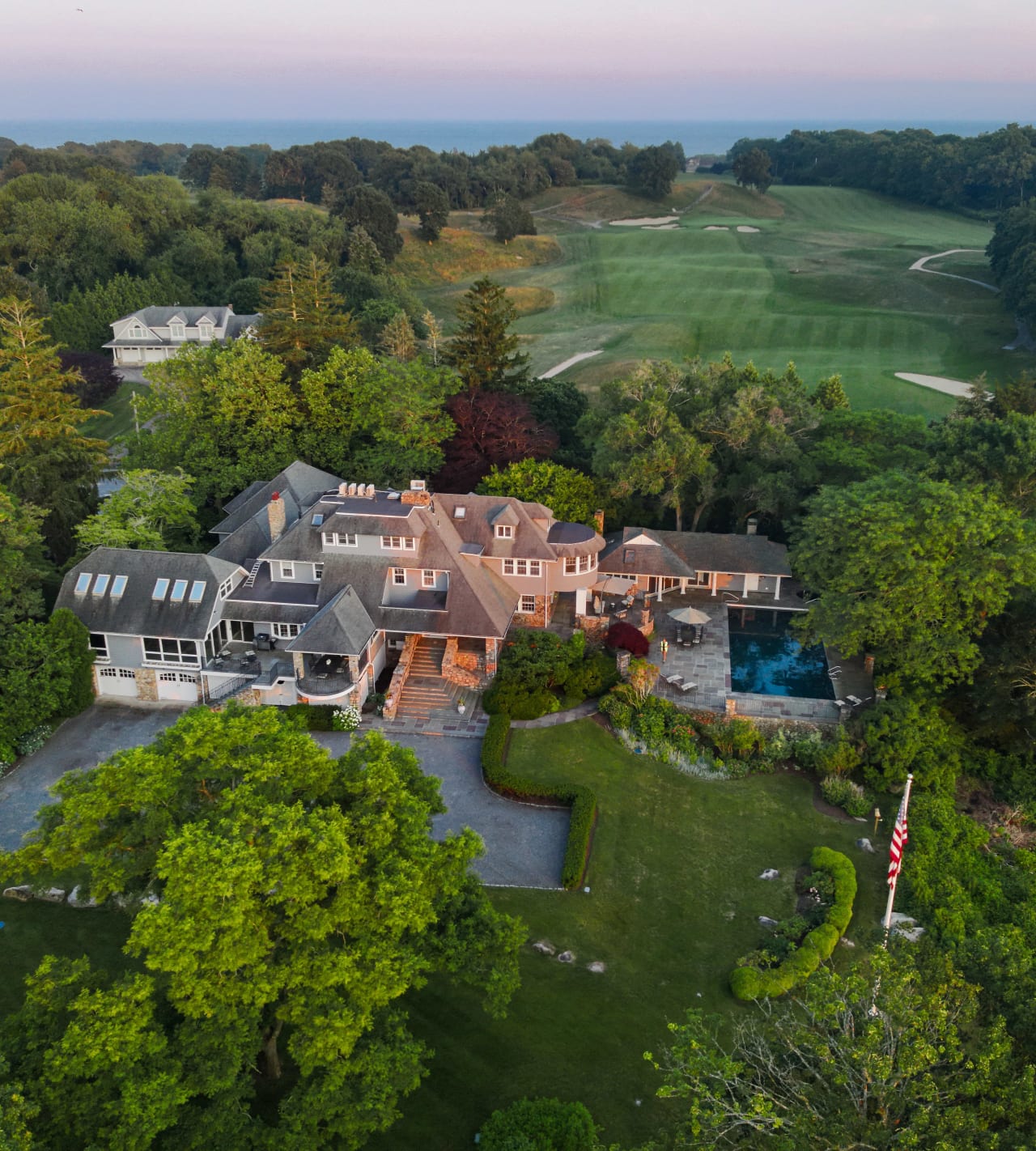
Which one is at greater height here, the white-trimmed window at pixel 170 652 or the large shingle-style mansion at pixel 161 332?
the large shingle-style mansion at pixel 161 332

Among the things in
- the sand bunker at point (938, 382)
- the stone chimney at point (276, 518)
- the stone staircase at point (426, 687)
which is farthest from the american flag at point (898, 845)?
the sand bunker at point (938, 382)

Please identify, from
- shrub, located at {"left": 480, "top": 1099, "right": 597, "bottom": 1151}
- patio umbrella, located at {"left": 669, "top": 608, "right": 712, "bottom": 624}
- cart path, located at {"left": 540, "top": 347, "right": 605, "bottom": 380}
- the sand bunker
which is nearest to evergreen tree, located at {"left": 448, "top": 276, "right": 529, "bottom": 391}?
cart path, located at {"left": 540, "top": 347, "right": 605, "bottom": 380}

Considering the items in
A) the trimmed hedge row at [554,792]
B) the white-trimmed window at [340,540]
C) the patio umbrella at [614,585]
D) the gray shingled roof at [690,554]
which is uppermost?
the white-trimmed window at [340,540]

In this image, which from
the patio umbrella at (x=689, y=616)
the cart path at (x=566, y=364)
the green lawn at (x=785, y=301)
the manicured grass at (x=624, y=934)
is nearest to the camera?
the manicured grass at (x=624, y=934)

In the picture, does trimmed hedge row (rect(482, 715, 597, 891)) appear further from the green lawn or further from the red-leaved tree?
the green lawn

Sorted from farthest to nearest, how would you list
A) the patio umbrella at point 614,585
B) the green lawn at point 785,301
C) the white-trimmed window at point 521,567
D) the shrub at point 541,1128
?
1. the green lawn at point 785,301
2. the patio umbrella at point 614,585
3. the white-trimmed window at point 521,567
4. the shrub at point 541,1128

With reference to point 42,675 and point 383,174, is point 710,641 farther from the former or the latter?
point 383,174

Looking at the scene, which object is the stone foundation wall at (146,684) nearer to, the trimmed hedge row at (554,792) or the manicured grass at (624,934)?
the trimmed hedge row at (554,792)
